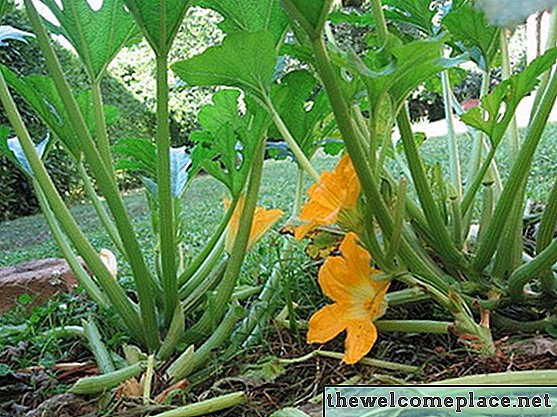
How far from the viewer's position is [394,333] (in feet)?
1.91

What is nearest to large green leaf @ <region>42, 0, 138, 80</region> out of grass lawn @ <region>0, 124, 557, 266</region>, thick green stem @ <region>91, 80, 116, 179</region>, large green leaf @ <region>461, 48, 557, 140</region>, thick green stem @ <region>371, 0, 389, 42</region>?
thick green stem @ <region>91, 80, 116, 179</region>

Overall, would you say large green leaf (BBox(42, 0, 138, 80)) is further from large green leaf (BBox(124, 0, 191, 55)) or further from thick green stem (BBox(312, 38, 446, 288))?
thick green stem (BBox(312, 38, 446, 288))

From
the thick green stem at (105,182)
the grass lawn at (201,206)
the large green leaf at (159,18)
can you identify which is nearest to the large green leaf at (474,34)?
the large green leaf at (159,18)

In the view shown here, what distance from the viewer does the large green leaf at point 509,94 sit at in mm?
502

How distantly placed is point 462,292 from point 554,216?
110 mm

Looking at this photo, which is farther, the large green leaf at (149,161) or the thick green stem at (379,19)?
the large green leaf at (149,161)

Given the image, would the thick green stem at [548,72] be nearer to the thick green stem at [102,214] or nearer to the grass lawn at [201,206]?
the thick green stem at [102,214]

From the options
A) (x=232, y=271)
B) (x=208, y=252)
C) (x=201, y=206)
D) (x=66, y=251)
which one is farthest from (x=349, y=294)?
(x=201, y=206)

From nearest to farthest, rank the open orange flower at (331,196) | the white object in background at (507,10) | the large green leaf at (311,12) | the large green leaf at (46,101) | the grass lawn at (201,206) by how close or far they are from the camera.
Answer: the white object in background at (507,10) → the large green leaf at (311,12) → the open orange flower at (331,196) → the large green leaf at (46,101) → the grass lawn at (201,206)

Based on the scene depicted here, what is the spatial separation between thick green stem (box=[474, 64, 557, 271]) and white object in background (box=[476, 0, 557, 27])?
1.33ft

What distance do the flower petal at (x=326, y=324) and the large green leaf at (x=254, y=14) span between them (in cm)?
27

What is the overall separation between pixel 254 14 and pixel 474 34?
22 cm

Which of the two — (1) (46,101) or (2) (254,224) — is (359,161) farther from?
(1) (46,101)

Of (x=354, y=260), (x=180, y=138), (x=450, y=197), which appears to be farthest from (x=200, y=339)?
(x=180, y=138)
